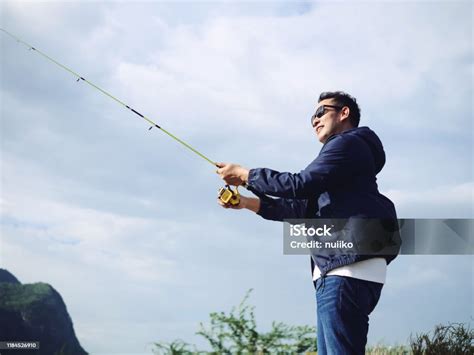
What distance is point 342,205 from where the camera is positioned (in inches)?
140

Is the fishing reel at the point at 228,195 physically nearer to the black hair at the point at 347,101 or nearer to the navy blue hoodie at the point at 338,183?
the navy blue hoodie at the point at 338,183

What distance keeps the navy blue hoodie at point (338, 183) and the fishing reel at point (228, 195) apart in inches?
17.8

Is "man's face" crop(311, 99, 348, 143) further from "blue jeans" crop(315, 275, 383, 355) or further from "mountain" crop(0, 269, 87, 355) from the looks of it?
"mountain" crop(0, 269, 87, 355)

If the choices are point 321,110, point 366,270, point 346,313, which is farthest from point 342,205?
point 321,110

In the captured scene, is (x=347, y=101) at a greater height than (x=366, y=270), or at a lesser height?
greater

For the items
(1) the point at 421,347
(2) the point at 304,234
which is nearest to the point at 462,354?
(1) the point at 421,347

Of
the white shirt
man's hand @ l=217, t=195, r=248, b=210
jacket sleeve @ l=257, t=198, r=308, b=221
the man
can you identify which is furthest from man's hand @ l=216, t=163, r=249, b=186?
the white shirt

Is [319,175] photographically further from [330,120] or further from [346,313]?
[346,313]

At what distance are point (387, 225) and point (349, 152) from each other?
1.68ft

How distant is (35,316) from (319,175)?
44.4 ft

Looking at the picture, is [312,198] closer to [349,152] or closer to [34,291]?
[349,152]

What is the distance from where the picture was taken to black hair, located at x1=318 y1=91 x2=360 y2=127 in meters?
3.97

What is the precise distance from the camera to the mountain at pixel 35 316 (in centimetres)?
1493

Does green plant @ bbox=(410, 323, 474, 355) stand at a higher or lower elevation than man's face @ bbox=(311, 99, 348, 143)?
lower
